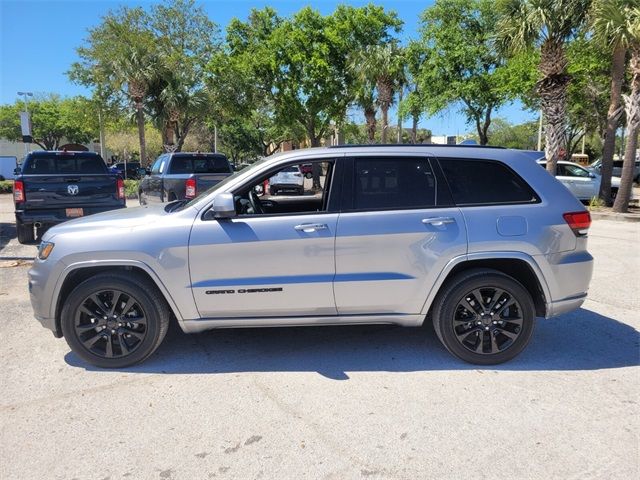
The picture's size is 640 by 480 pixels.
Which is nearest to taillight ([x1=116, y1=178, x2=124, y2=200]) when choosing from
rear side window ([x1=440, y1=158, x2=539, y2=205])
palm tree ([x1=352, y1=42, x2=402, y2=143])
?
rear side window ([x1=440, y1=158, x2=539, y2=205])

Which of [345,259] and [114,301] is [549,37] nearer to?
[345,259]

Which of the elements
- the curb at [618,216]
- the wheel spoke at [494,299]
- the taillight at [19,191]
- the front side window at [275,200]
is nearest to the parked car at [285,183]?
the front side window at [275,200]

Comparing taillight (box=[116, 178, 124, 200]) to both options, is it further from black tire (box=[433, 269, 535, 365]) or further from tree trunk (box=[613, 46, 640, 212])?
tree trunk (box=[613, 46, 640, 212])

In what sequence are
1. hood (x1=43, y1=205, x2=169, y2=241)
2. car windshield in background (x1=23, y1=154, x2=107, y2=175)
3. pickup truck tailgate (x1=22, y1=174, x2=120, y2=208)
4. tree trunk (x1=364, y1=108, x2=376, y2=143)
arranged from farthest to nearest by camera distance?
tree trunk (x1=364, y1=108, x2=376, y2=143)
car windshield in background (x1=23, y1=154, x2=107, y2=175)
pickup truck tailgate (x1=22, y1=174, x2=120, y2=208)
hood (x1=43, y1=205, x2=169, y2=241)

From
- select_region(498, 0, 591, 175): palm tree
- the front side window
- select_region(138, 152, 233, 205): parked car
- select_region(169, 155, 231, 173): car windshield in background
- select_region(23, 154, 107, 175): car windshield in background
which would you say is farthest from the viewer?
select_region(498, 0, 591, 175): palm tree

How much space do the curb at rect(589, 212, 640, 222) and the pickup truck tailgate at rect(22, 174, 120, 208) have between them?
13.5m

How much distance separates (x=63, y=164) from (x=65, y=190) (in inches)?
33.4

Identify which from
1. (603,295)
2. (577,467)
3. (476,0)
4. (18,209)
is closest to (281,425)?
(577,467)

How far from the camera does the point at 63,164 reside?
930 cm

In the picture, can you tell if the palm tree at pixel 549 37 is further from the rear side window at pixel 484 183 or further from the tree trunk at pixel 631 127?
the rear side window at pixel 484 183

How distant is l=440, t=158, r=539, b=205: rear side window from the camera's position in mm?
4156

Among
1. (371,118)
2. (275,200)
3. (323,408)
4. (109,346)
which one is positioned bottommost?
(323,408)

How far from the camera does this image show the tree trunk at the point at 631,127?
1379 cm

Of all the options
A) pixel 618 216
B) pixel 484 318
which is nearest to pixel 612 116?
pixel 618 216
